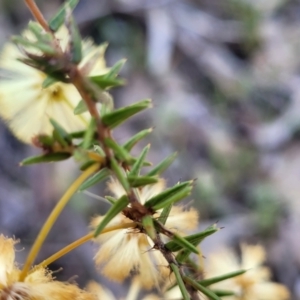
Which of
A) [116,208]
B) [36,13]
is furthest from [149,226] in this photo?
[36,13]

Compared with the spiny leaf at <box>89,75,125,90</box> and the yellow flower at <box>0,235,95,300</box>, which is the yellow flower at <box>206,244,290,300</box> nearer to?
the yellow flower at <box>0,235,95,300</box>

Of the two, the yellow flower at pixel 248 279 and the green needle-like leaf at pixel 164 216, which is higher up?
the green needle-like leaf at pixel 164 216

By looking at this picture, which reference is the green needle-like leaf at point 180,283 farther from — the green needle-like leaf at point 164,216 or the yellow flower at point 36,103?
the yellow flower at point 36,103

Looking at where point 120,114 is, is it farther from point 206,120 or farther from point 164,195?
point 206,120

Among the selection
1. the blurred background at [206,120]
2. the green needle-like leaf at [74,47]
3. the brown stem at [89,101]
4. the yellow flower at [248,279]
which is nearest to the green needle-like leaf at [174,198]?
the brown stem at [89,101]

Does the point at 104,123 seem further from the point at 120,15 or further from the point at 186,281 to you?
the point at 120,15

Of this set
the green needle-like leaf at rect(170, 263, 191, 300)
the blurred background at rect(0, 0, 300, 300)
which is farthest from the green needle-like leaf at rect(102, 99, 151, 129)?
the blurred background at rect(0, 0, 300, 300)
